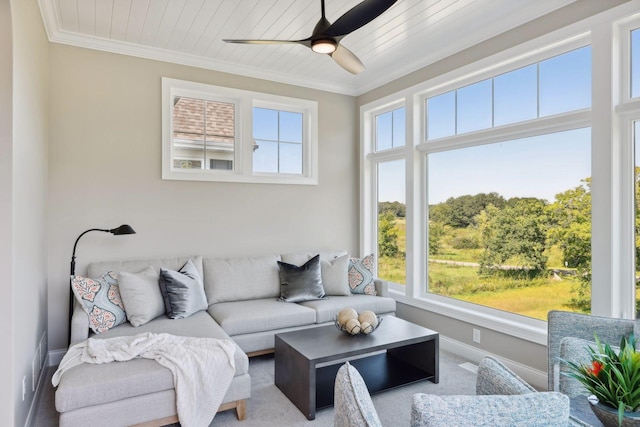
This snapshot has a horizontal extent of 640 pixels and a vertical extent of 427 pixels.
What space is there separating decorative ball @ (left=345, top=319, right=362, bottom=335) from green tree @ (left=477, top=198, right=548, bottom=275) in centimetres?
154

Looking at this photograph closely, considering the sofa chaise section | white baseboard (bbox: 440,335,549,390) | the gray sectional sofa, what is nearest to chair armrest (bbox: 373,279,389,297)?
the gray sectional sofa

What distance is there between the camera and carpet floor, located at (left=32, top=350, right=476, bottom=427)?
2.50 m

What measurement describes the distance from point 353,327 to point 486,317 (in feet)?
4.58

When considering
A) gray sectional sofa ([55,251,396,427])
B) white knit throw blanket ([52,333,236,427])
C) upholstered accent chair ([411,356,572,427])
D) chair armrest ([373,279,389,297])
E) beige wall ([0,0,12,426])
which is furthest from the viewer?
chair armrest ([373,279,389,297])

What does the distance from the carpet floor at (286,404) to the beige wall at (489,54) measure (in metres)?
0.37

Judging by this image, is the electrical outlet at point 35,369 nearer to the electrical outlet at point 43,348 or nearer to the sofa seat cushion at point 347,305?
the electrical outlet at point 43,348

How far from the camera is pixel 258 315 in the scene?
3414 millimetres

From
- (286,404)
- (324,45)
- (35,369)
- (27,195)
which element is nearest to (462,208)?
(324,45)

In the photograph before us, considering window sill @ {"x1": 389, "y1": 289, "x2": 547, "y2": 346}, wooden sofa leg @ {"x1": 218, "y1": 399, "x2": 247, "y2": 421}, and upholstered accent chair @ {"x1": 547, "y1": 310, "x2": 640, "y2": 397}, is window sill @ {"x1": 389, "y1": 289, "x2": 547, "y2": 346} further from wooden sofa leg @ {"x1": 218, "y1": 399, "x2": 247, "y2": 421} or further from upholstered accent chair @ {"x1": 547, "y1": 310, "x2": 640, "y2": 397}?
wooden sofa leg @ {"x1": 218, "y1": 399, "x2": 247, "y2": 421}

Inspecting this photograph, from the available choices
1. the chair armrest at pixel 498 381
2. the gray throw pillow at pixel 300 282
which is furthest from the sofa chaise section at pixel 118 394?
the chair armrest at pixel 498 381

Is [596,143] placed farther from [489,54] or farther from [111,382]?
[111,382]

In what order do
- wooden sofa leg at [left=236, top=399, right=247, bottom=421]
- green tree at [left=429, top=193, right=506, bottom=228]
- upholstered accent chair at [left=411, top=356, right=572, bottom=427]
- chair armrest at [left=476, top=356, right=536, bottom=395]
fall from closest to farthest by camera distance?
upholstered accent chair at [left=411, top=356, right=572, bottom=427] < chair armrest at [left=476, top=356, right=536, bottom=395] < wooden sofa leg at [left=236, top=399, right=247, bottom=421] < green tree at [left=429, top=193, right=506, bottom=228]

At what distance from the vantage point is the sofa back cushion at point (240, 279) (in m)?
3.80

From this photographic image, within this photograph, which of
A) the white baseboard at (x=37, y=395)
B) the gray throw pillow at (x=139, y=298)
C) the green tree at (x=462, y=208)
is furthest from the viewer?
the green tree at (x=462, y=208)
